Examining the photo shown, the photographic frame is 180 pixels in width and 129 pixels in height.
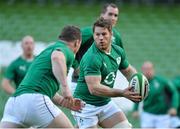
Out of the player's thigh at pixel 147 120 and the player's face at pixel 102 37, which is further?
the player's thigh at pixel 147 120

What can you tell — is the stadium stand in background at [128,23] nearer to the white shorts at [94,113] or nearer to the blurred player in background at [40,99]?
the white shorts at [94,113]

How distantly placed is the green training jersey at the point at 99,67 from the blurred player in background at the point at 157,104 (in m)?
5.19

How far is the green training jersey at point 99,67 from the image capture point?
24.7 ft

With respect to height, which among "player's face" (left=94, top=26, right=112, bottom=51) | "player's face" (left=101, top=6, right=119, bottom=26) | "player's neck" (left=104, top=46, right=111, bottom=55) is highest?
"player's face" (left=101, top=6, right=119, bottom=26)

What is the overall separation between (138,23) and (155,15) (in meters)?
0.58

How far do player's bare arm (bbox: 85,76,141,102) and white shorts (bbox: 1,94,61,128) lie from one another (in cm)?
59

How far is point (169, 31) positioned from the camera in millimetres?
16609

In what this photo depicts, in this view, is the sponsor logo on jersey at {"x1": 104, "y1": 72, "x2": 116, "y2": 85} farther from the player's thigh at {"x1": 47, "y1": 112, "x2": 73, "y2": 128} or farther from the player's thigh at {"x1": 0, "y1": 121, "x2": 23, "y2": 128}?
the player's thigh at {"x1": 0, "y1": 121, "x2": 23, "y2": 128}

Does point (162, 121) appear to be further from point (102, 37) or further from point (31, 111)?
point (31, 111)

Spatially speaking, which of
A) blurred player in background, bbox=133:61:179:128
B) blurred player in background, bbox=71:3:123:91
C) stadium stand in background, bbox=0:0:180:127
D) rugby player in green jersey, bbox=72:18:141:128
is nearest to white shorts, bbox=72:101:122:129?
rugby player in green jersey, bbox=72:18:141:128

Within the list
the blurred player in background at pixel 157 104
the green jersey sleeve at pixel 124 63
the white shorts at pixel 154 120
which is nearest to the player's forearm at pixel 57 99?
the green jersey sleeve at pixel 124 63

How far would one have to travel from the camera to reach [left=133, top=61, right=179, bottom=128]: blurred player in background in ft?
43.4

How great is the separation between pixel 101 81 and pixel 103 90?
1.08 ft

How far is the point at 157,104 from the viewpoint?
13.3 metres
